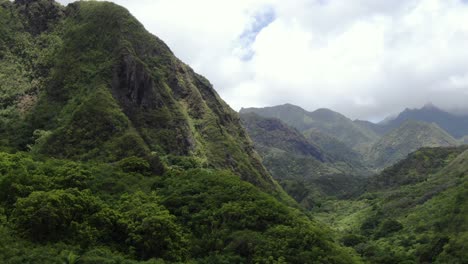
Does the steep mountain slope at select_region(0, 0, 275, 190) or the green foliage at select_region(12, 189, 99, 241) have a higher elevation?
the steep mountain slope at select_region(0, 0, 275, 190)

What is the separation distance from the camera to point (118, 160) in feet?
354

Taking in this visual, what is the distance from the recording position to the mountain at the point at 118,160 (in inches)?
2461

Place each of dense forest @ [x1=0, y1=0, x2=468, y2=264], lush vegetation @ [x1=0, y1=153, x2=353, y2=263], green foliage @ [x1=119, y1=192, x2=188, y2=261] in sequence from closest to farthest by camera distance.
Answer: lush vegetation @ [x1=0, y1=153, x2=353, y2=263] → dense forest @ [x1=0, y1=0, x2=468, y2=264] → green foliage @ [x1=119, y1=192, x2=188, y2=261]

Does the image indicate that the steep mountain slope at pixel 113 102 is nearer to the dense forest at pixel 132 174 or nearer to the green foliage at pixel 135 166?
the dense forest at pixel 132 174

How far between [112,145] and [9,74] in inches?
2103

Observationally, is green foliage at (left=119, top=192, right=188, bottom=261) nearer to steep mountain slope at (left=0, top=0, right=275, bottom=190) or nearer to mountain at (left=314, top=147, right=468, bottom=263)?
steep mountain slope at (left=0, top=0, right=275, bottom=190)

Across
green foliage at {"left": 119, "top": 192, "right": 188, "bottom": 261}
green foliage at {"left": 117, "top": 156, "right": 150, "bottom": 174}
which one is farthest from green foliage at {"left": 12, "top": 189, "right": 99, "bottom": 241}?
green foliage at {"left": 117, "top": 156, "right": 150, "bottom": 174}

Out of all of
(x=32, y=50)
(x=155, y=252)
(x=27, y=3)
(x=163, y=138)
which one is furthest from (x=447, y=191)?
(x=27, y=3)

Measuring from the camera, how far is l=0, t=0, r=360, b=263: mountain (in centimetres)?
6250

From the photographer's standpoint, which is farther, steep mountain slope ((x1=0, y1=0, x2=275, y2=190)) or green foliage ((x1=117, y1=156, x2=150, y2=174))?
steep mountain slope ((x1=0, y1=0, x2=275, y2=190))

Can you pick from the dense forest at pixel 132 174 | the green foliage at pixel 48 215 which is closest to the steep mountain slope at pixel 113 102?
the dense forest at pixel 132 174

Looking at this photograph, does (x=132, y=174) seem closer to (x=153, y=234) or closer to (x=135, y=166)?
(x=135, y=166)

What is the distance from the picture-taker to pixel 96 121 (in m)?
119

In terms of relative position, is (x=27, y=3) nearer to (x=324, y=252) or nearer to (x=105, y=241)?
(x=105, y=241)
